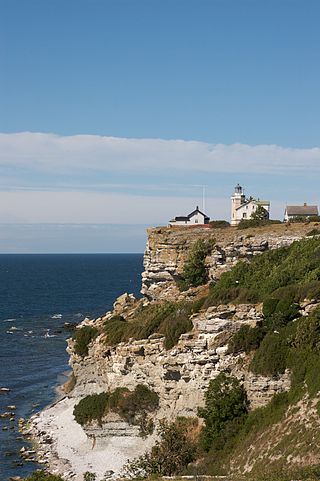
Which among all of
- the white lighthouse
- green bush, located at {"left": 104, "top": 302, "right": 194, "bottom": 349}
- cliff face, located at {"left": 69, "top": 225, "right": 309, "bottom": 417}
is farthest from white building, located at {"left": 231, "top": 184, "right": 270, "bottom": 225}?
green bush, located at {"left": 104, "top": 302, "right": 194, "bottom": 349}

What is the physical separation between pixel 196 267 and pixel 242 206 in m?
19.6

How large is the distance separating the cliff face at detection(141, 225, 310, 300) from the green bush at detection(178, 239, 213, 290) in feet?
2.25

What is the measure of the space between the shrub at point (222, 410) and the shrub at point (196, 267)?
23.5 meters

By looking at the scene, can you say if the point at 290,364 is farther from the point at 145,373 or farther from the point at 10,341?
the point at 10,341

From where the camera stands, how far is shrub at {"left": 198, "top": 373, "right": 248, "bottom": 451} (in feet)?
132

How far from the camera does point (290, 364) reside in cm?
4000

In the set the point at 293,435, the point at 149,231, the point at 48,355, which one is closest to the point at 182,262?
the point at 149,231

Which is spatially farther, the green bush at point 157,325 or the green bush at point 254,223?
the green bush at point 254,223

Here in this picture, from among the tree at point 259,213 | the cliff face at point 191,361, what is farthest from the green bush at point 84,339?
A: the tree at point 259,213

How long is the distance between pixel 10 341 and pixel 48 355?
35.3 ft

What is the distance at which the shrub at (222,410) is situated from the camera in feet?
132

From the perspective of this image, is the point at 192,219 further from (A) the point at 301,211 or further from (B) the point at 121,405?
(B) the point at 121,405

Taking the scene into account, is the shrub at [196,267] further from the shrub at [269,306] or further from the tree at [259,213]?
the shrub at [269,306]

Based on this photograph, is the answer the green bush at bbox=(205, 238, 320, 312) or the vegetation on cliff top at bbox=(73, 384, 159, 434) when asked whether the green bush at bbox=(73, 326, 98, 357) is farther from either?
the green bush at bbox=(205, 238, 320, 312)
